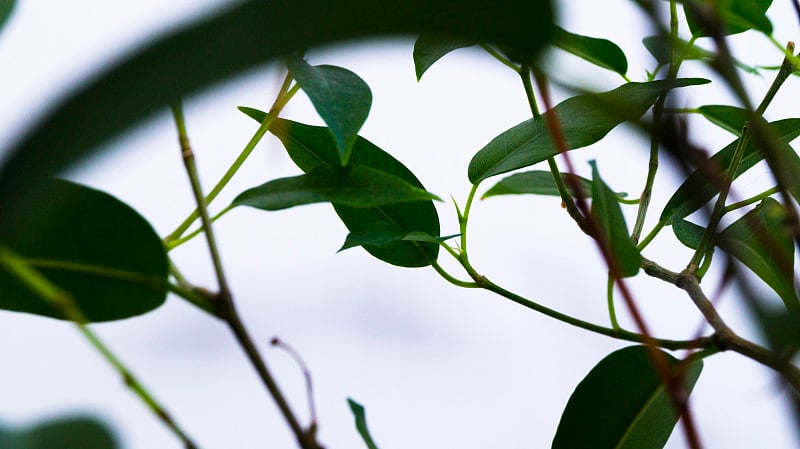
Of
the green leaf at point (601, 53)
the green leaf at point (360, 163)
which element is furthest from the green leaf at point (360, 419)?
the green leaf at point (601, 53)

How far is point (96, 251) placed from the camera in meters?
0.21

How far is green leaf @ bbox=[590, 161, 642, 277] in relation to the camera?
226 mm

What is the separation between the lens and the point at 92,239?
0.21 meters

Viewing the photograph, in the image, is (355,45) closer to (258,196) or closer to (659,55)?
(258,196)

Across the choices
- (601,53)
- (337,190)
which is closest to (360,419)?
(337,190)

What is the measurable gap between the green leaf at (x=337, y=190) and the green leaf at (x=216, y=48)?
0.10 metres

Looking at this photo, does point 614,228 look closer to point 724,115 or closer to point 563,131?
point 563,131

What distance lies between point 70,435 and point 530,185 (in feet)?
0.66

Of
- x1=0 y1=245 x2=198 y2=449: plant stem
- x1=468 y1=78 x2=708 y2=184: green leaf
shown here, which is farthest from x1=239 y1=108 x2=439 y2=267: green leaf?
x1=0 y1=245 x2=198 y2=449: plant stem

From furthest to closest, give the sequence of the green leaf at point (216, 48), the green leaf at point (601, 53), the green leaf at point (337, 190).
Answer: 1. the green leaf at point (601, 53)
2. the green leaf at point (337, 190)
3. the green leaf at point (216, 48)

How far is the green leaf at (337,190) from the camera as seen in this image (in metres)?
0.23

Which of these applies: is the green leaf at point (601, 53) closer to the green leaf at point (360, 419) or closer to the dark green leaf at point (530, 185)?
the dark green leaf at point (530, 185)

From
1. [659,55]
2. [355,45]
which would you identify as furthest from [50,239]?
[659,55]

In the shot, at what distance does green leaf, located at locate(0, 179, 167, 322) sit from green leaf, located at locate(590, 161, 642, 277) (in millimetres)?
118
